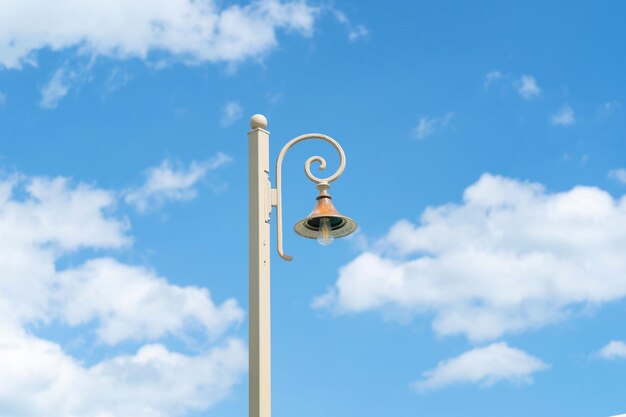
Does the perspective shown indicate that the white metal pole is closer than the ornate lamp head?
Yes

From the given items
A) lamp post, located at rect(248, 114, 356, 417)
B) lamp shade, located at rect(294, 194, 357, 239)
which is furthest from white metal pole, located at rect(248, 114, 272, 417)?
lamp shade, located at rect(294, 194, 357, 239)

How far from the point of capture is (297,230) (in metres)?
8.49

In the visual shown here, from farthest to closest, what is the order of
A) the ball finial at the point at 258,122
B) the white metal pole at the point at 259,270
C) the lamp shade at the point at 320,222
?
1. the lamp shade at the point at 320,222
2. the ball finial at the point at 258,122
3. the white metal pole at the point at 259,270

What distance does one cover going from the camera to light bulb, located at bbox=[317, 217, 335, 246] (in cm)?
848

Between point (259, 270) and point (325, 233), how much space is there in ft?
3.04

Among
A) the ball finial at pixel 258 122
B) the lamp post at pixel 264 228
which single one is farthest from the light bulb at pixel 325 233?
the ball finial at pixel 258 122

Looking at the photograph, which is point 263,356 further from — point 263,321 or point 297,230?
point 297,230

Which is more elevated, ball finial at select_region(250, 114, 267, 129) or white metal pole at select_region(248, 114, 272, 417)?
ball finial at select_region(250, 114, 267, 129)

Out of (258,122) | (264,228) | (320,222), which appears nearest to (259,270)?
(264,228)

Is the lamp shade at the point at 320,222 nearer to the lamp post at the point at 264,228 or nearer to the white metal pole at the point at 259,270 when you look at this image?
the lamp post at the point at 264,228

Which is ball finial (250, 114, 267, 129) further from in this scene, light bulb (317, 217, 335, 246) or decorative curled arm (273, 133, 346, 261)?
light bulb (317, 217, 335, 246)

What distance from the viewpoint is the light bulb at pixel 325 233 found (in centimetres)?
848

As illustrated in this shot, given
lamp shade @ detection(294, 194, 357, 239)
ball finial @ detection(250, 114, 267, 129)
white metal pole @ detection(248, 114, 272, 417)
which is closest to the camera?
white metal pole @ detection(248, 114, 272, 417)

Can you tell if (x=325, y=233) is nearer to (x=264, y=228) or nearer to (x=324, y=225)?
(x=324, y=225)
